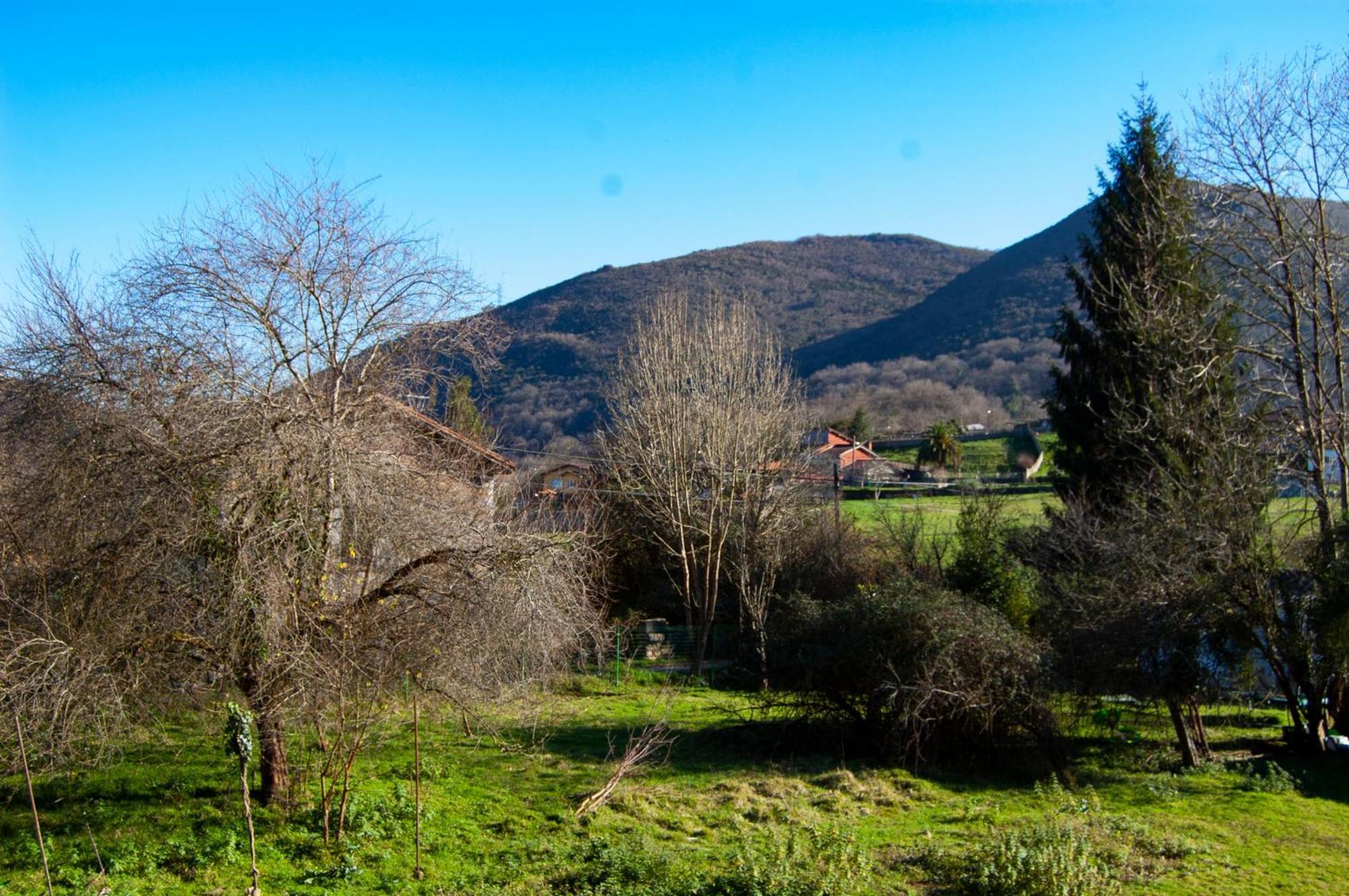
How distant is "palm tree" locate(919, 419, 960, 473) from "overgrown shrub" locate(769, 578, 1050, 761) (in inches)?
1145

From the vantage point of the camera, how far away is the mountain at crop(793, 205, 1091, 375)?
2798 inches

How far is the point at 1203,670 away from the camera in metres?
13.1

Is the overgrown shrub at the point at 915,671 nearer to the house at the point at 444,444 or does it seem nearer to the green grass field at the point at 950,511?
the house at the point at 444,444

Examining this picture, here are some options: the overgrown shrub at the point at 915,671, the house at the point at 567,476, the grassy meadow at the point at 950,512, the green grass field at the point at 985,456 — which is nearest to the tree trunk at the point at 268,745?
the overgrown shrub at the point at 915,671

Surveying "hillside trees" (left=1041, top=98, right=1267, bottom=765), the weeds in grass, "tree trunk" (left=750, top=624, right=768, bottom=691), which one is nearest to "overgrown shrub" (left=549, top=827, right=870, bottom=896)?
"tree trunk" (left=750, top=624, right=768, bottom=691)

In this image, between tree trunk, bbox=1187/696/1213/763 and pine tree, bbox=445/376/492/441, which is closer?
tree trunk, bbox=1187/696/1213/763

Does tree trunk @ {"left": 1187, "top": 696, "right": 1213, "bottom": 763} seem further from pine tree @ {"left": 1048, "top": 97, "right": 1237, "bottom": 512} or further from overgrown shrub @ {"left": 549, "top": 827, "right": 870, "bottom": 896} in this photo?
overgrown shrub @ {"left": 549, "top": 827, "right": 870, "bottom": 896}

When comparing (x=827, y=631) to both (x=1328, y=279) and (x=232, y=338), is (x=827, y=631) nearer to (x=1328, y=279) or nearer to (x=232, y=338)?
(x=232, y=338)

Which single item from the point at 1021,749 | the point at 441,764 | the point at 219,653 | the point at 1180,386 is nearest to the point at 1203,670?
the point at 1021,749

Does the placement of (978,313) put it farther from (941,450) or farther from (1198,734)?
(1198,734)

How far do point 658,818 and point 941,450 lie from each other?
3457 cm

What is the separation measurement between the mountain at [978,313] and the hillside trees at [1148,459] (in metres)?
43.6

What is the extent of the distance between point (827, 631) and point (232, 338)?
8.74 m

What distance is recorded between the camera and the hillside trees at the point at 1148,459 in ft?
43.3
